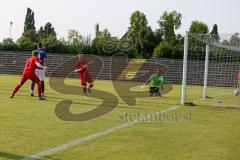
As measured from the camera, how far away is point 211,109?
603 inches

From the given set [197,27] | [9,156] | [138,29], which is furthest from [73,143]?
[197,27]

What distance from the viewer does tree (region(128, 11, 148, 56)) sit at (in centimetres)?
7006

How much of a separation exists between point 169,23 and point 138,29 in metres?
7.04

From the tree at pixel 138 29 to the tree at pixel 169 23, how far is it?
323cm

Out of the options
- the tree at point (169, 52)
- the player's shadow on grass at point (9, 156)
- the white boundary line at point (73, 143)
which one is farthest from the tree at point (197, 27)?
the player's shadow on grass at point (9, 156)

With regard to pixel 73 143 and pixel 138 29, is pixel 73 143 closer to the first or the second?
pixel 73 143

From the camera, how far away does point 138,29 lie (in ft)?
268

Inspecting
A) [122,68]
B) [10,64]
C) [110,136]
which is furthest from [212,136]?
[10,64]

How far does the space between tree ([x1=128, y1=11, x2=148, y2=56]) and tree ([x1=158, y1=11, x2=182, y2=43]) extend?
3229 millimetres

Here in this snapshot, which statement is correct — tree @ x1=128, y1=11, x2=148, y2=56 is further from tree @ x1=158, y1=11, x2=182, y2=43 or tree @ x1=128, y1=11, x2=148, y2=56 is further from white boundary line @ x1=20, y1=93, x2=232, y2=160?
white boundary line @ x1=20, y1=93, x2=232, y2=160

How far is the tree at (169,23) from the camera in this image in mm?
83938

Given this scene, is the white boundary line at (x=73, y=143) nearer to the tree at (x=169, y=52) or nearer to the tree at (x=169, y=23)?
the tree at (x=169, y=52)

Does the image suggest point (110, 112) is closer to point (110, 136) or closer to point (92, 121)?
point (92, 121)

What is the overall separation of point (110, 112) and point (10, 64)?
33.8 m
